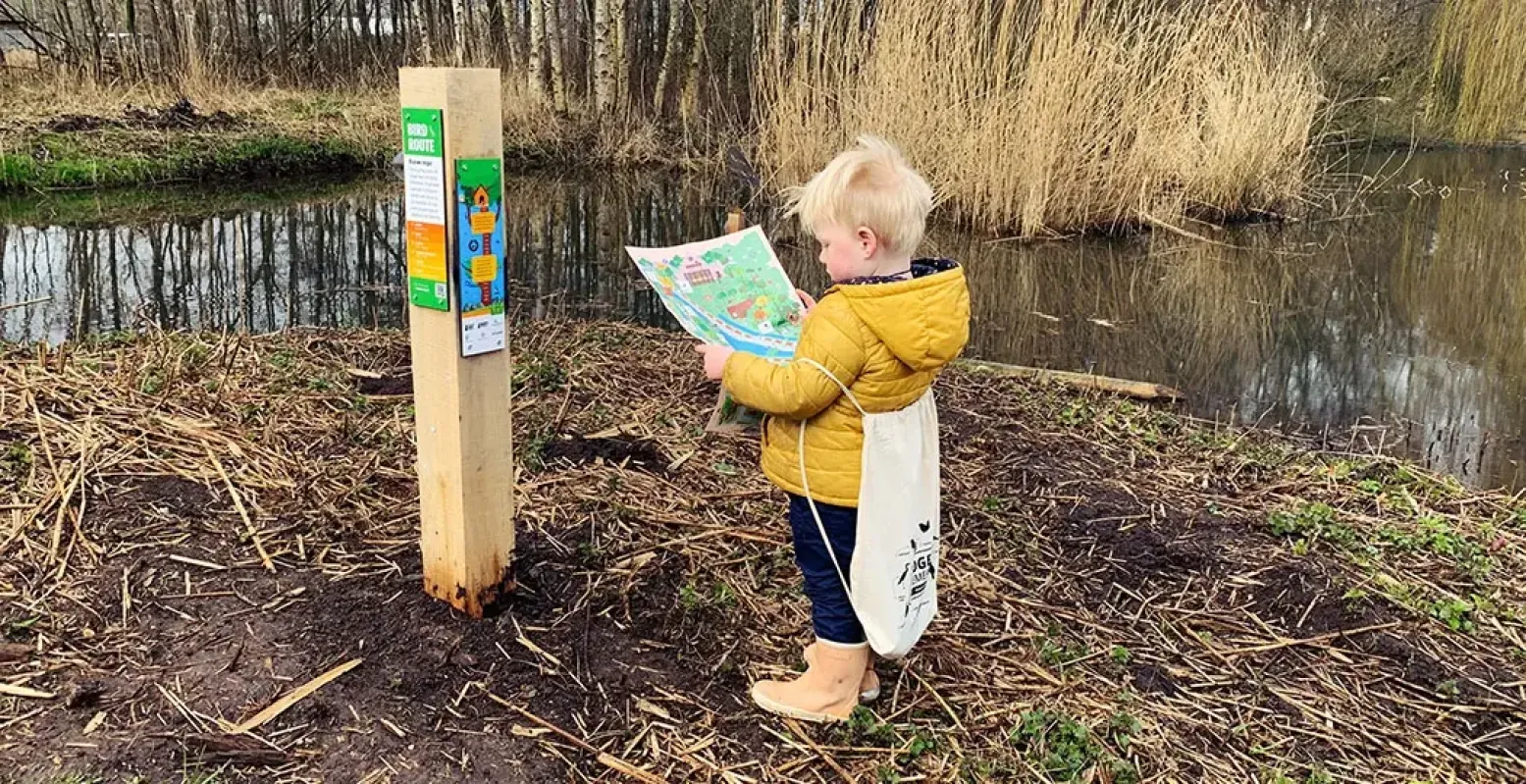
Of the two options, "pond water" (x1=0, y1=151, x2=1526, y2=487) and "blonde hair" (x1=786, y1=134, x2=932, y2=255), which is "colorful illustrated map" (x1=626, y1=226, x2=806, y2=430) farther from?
"pond water" (x1=0, y1=151, x2=1526, y2=487)

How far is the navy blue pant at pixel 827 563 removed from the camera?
2418mm

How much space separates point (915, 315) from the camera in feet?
7.26

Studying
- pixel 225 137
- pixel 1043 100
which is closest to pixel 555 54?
pixel 225 137

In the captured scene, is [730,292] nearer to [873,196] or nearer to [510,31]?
[873,196]

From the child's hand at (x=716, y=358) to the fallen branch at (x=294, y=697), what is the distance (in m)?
1.03

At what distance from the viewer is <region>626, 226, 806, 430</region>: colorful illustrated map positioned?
2.51 meters

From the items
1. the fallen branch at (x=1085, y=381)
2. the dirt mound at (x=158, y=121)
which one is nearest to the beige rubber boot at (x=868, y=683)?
the fallen branch at (x=1085, y=381)

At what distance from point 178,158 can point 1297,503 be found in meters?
11.8

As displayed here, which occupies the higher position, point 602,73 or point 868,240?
point 602,73

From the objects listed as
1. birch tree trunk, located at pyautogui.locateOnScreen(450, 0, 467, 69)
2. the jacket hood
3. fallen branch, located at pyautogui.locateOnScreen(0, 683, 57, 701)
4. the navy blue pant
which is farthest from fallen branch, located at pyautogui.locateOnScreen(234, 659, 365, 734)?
birch tree trunk, located at pyautogui.locateOnScreen(450, 0, 467, 69)

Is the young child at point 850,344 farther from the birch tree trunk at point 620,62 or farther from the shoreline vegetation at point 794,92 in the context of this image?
the birch tree trunk at point 620,62

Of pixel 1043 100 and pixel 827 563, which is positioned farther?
pixel 1043 100

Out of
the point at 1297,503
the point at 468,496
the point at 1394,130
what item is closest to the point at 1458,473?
the point at 1297,503

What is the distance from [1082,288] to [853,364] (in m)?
7.02
